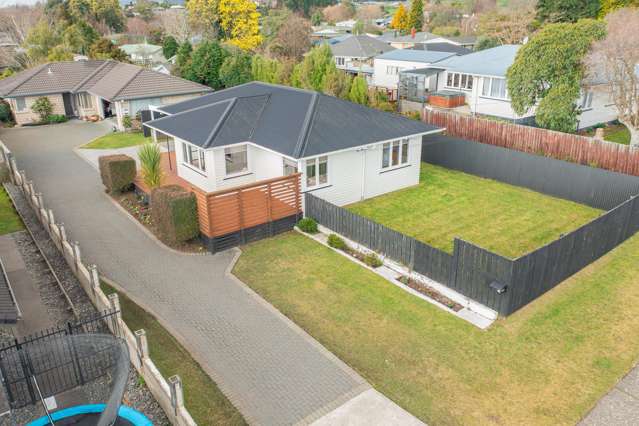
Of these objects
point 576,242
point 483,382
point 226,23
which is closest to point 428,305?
point 483,382

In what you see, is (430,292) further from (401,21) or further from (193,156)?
(401,21)

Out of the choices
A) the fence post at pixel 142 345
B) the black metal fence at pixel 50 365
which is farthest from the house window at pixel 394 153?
the black metal fence at pixel 50 365

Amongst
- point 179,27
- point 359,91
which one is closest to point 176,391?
point 359,91

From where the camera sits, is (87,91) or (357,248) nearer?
(357,248)

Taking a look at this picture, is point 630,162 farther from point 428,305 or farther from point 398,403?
point 398,403

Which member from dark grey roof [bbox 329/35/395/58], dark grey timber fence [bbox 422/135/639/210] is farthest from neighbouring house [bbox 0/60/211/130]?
dark grey roof [bbox 329/35/395/58]
